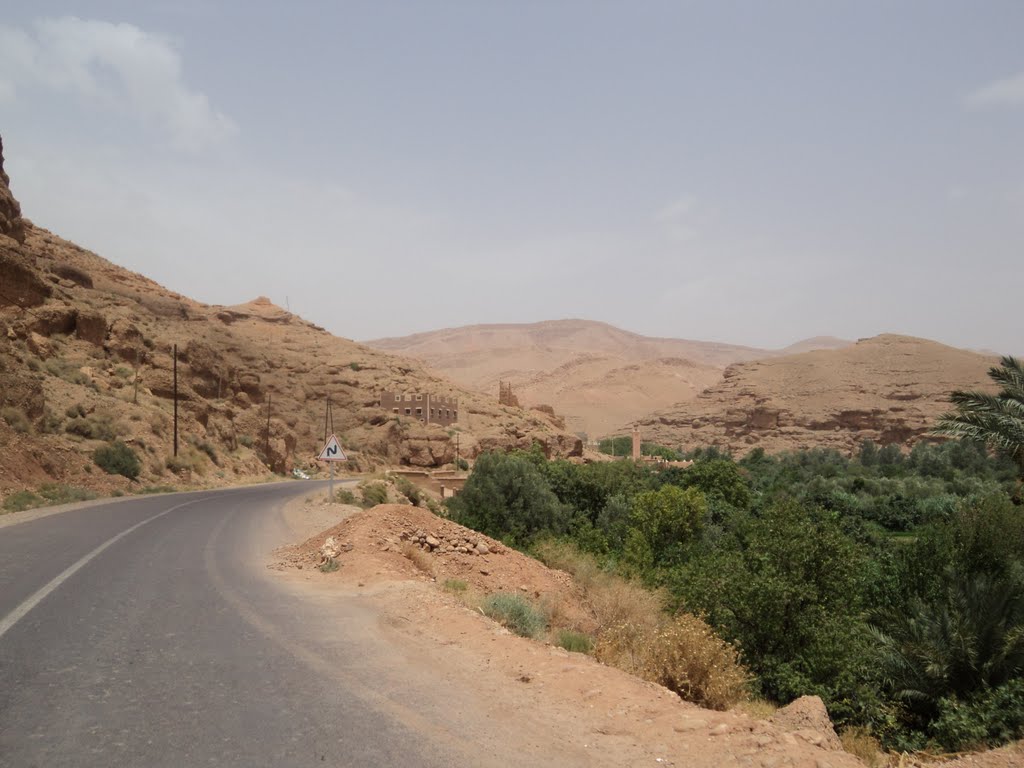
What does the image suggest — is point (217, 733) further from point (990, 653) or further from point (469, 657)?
point (990, 653)

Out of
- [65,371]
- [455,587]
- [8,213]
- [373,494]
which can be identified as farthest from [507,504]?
[8,213]

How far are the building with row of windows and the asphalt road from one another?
55.6 metres

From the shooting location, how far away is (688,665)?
6.80 meters

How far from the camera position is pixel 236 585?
32.2 feet

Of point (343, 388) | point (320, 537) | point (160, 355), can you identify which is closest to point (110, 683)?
point (320, 537)

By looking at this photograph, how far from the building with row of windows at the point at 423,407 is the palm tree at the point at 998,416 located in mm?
51249

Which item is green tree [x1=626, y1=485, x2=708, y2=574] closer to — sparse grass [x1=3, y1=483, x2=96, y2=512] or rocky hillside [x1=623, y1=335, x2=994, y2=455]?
sparse grass [x1=3, y1=483, x2=96, y2=512]

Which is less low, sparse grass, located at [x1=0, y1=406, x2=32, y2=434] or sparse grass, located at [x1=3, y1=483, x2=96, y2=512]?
sparse grass, located at [x1=0, y1=406, x2=32, y2=434]

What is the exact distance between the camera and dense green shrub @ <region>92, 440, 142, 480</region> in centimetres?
3016

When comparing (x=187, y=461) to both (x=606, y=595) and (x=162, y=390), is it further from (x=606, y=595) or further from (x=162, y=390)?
(x=606, y=595)

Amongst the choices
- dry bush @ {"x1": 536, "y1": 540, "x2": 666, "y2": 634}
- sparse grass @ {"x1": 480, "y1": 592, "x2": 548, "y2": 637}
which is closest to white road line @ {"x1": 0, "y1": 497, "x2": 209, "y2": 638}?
sparse grass @ {"x1": 480, "y1": 592, "x2": 548, "y2": 637}

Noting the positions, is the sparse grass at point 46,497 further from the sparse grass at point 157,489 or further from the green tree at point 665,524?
the green tree at point 665,524

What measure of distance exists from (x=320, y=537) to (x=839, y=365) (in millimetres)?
122772

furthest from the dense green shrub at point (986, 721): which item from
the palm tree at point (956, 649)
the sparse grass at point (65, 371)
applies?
the sparse grass at point (65, 371)
